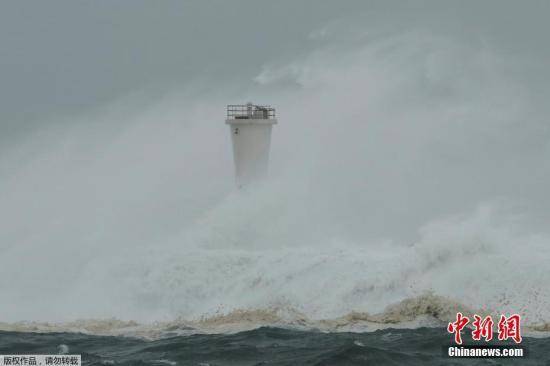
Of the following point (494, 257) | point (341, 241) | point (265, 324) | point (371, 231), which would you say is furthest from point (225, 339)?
point (371, 231)

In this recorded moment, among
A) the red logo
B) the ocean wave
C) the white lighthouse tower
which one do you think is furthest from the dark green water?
the white lighthouse tower

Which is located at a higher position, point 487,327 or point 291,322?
point 291,322

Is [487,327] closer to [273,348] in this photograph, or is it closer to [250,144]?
[273,348]

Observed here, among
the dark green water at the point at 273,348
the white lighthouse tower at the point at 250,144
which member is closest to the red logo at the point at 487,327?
the dark green water at the point at 273,348

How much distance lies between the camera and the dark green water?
1984 cm

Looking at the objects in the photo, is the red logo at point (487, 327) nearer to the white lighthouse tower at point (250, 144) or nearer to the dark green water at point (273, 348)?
the dark green water at point (273, 348)

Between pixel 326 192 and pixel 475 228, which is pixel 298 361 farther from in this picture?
pixel 326 192

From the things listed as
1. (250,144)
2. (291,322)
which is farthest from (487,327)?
(250,144)

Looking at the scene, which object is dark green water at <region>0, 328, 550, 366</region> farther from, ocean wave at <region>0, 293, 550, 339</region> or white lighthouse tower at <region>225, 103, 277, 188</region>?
white lighthouse tower at <region>225, 103, 277, 188</region>

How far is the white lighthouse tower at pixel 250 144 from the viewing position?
35.3 meters

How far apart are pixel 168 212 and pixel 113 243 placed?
5332 mm

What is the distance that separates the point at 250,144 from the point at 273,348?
1527cm

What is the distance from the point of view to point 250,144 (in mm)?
35406

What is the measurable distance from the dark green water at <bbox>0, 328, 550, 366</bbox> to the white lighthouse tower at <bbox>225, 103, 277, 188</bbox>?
507 inches
